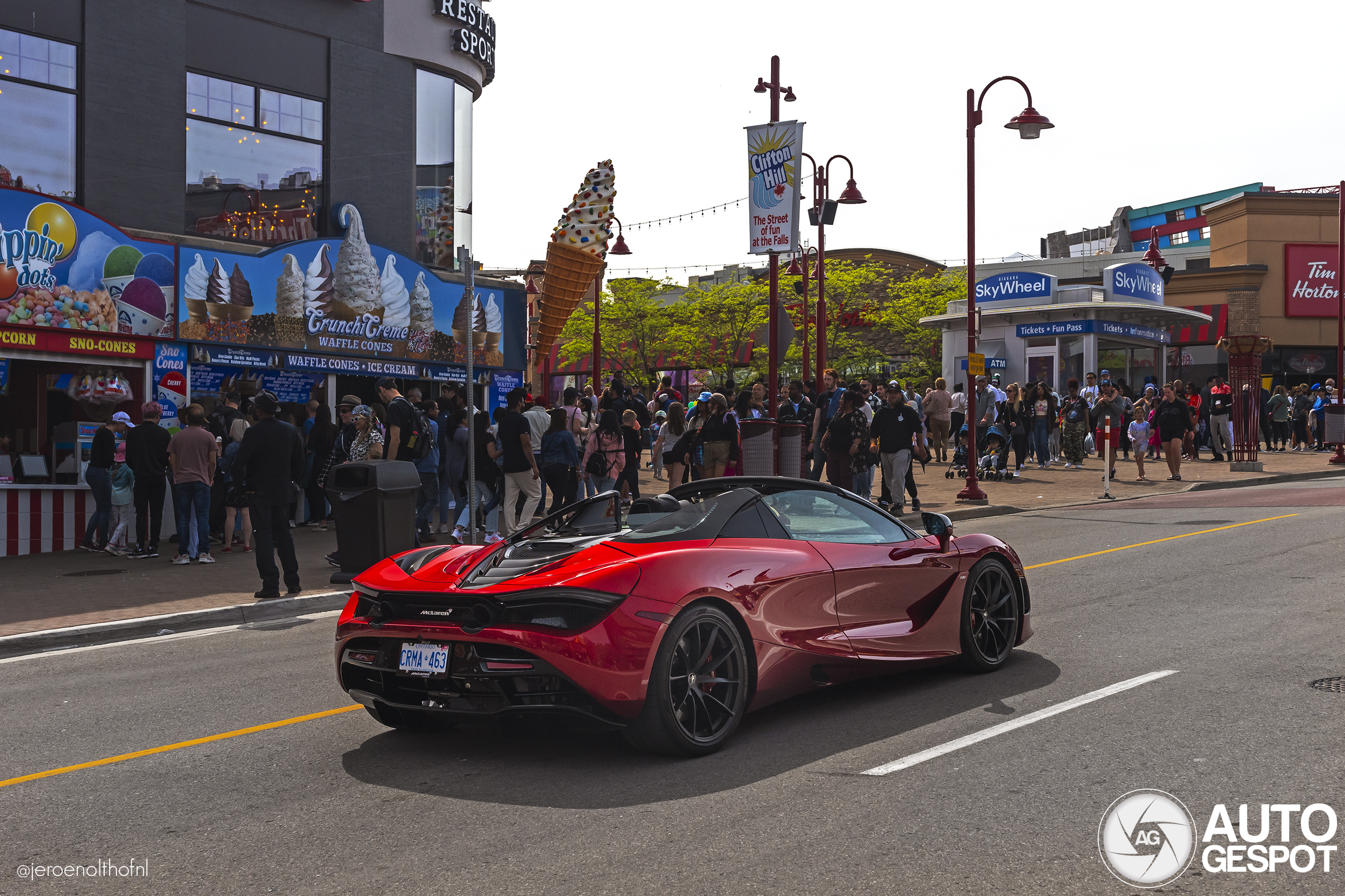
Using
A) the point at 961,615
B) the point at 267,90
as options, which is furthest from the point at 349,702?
the point at 267,90

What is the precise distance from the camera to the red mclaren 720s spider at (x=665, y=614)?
5.30m

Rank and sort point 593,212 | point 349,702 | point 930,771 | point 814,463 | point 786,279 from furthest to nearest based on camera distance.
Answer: point 786,279 → point 593,212 → point 814,463 → point 349,702 → point 930,771

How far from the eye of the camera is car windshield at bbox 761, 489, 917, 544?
21.4 feet

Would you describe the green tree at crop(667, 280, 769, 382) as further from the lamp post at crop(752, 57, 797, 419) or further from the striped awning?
the lamp post at crop(752, 57, 797, 419)

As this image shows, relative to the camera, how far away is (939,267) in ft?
191

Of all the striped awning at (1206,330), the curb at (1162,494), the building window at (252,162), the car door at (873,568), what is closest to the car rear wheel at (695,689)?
the car door at (873,568)

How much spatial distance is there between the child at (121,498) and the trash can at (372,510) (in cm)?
513

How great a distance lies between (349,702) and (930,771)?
11.4 feet

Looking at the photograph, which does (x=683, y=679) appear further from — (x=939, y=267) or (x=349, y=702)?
(x=939, y=267)

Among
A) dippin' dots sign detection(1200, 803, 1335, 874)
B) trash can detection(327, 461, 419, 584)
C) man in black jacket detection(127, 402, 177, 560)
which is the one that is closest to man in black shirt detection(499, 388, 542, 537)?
trash can detection(327, 461, 419, 584)

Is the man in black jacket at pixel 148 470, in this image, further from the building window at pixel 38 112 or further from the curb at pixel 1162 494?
the curb at pixel 1162 494

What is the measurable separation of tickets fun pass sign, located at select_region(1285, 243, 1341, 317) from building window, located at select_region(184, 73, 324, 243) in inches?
1603

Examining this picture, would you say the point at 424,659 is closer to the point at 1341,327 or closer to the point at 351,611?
the point at 351,611

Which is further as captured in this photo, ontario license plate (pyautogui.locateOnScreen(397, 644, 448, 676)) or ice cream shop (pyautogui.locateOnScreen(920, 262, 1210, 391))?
ice cream shop (pyautogui.locateOnScreen(920, 262, 1210, 391))
